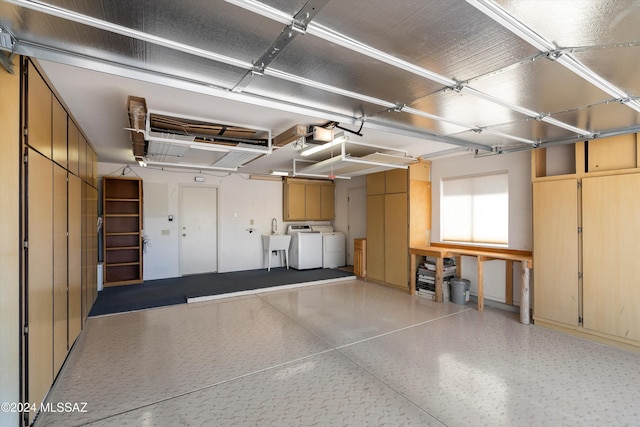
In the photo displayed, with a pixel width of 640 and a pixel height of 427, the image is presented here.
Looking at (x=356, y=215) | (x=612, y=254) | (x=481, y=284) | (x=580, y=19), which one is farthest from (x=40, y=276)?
(x=356, y=215)

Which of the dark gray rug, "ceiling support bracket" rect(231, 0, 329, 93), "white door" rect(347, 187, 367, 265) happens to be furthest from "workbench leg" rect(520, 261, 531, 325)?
"ceiling support bracket" rect(231, 0, 329, 93)

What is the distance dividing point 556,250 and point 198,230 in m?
6.62

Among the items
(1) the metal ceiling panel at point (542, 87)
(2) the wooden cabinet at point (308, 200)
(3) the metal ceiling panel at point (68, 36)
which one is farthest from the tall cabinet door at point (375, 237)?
(3) the metal ceiling panel at point (68, 36)

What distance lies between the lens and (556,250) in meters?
3.75

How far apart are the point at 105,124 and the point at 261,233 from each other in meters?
4.57

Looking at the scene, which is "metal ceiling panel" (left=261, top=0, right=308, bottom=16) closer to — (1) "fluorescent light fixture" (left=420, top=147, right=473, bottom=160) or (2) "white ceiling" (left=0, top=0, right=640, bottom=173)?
(2) "white ceiling" (left=0, top=0, right=640, bottom=173)

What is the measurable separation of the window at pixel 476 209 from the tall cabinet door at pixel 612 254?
1188mm

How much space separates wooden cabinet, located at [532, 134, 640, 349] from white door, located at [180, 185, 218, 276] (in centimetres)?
624

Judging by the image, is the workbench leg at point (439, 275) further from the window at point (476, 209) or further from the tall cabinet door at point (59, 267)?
the tall cabinet door at point (59, 267)

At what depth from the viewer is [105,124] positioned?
11.3 ft

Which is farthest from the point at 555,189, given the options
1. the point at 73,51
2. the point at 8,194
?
the point at 8,194

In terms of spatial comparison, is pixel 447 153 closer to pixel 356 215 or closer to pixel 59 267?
pixel 356 215

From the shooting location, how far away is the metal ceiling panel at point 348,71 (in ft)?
5.56

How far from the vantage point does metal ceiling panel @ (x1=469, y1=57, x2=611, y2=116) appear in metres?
1.91
